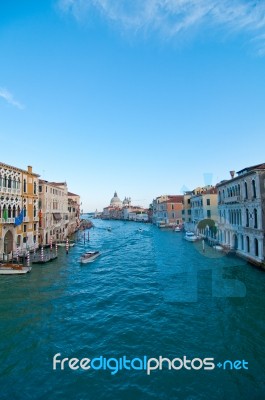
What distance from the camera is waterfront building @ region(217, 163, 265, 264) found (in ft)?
74.9

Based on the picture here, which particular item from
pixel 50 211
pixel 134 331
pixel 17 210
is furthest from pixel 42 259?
pixel 134 331

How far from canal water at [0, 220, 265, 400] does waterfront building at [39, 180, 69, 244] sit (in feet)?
51.7

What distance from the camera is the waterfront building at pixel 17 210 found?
27.3 metres

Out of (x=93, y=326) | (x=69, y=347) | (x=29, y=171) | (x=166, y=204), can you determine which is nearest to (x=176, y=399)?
(x=69, y=347)

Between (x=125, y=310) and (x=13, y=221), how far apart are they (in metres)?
18.9

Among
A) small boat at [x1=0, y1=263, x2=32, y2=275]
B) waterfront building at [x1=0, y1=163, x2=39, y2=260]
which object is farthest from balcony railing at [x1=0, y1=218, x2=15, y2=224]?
small boat at [x1=0, y1=263, x2=32, y2=275]

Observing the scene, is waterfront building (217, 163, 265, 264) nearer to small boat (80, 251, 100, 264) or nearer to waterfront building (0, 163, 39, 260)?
small boat (80, 251, 100, 264)

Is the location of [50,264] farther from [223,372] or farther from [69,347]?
[223,372]

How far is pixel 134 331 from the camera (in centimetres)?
1297

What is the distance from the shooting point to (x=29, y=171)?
34312mm

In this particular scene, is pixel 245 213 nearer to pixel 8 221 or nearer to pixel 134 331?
pixel 134 331

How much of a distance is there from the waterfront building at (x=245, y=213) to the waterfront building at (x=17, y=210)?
23913 millimetres

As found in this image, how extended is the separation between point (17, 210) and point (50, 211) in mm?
12050

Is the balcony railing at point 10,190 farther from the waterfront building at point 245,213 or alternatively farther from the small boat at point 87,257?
the waterfront building at point 245,213
